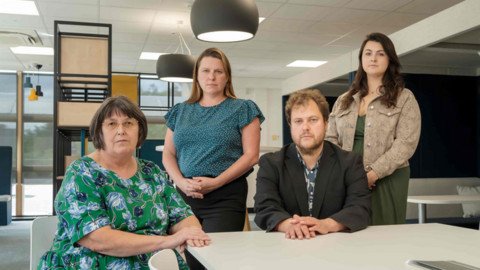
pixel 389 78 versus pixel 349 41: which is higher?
pixel 349 41

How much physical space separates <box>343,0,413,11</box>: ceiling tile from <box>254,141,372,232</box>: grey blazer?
431cm

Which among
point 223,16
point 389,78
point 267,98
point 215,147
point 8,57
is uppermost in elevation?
point 8,57

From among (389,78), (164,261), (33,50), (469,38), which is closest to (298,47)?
(469,38)

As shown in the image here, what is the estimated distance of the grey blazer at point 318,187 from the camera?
1608 millimetres

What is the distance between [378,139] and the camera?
6.68 ft

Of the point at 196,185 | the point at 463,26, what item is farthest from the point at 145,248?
the point at 463,26

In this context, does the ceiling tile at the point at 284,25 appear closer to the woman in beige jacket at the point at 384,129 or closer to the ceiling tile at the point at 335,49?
the ceiling tile at the point at 335,49

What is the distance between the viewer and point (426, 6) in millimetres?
5543

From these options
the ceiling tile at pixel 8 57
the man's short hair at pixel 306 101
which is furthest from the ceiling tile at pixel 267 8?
the ceiling tile at pixel 8 57

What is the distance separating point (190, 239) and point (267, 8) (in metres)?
4.79

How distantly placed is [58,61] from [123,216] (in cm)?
258

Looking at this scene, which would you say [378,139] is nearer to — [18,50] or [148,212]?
[148,212]

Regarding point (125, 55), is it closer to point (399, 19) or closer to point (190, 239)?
point (399, 19)

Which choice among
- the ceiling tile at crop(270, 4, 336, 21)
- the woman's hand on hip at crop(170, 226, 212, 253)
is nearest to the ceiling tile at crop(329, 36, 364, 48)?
the ceiling tile at crop(270, 4, 336, 21)
